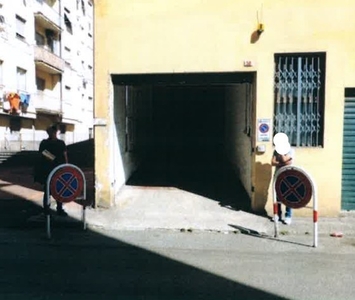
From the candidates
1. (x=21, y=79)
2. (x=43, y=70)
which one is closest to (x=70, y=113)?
(x=43, y=70)

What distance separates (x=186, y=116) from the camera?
15.3 metres

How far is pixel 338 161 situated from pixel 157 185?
483 cm

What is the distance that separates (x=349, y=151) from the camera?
742cm

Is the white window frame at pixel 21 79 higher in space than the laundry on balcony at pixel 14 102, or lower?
higher

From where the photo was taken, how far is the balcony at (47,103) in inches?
1052

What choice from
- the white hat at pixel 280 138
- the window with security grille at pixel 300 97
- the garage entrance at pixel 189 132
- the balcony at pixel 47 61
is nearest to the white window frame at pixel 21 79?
the balcony at pixel 47 61

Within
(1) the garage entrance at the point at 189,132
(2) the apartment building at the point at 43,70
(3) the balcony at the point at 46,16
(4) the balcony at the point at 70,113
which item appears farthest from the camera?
(4) the balcony at the point at 70,113

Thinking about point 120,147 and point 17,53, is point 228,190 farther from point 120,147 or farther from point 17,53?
point 17,53

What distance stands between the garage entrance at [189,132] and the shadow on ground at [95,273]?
337 centimetres

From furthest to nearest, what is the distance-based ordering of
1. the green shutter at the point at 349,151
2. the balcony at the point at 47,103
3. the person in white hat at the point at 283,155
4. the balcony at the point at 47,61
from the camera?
1. the balcony at the point at 47,103
2. the balcony at the point at 47,61
3. the green shutter at the point at 349,151
4. the person in white hat at the point at 283,155

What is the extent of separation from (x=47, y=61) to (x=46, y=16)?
11.8 ft

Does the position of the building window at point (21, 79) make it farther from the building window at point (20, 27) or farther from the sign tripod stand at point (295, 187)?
the sign tripod stand at point (295, 187)

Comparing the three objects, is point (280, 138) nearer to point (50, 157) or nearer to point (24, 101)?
point (50, 157)

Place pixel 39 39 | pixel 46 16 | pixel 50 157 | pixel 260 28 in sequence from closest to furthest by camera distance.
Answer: pixel 260 28 < pixel 50 157 < pixel 46 16 < pixel 39 39
